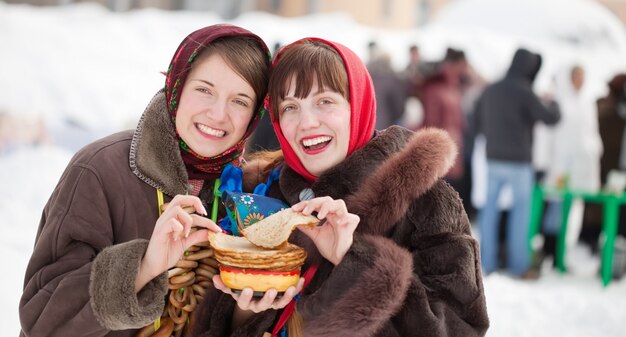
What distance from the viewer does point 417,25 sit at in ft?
117

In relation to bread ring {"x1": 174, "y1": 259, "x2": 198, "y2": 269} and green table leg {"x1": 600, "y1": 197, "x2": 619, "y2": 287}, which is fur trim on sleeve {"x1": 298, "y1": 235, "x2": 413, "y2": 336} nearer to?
bread ring {"x1": 174, "y1": 259, "x2": 198, "y2": 269}

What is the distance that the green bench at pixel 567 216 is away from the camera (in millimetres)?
6438

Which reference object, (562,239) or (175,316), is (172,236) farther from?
(562,239)

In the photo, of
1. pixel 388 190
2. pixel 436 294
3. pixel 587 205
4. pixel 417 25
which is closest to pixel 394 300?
pixel 436 294

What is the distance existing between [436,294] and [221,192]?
30.2 inches

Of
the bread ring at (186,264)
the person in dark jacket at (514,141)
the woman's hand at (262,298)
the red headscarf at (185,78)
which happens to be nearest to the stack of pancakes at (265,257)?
the woman's hand at (262,298)

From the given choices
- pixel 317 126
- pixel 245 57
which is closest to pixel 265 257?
pixel 317 126

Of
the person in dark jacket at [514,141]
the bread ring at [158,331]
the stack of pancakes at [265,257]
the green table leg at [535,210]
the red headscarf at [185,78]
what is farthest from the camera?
the green table leg at [535,210]

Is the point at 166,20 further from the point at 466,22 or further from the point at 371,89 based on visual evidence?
the point at 371,89

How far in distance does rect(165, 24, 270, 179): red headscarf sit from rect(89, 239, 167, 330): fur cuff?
42cm

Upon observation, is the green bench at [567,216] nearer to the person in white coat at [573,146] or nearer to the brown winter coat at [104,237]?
the person in white coat at [573,146]

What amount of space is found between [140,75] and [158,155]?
35.0 ft

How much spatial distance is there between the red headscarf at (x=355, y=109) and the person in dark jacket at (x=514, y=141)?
4542 millimetres

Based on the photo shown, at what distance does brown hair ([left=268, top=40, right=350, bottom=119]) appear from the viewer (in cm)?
206
